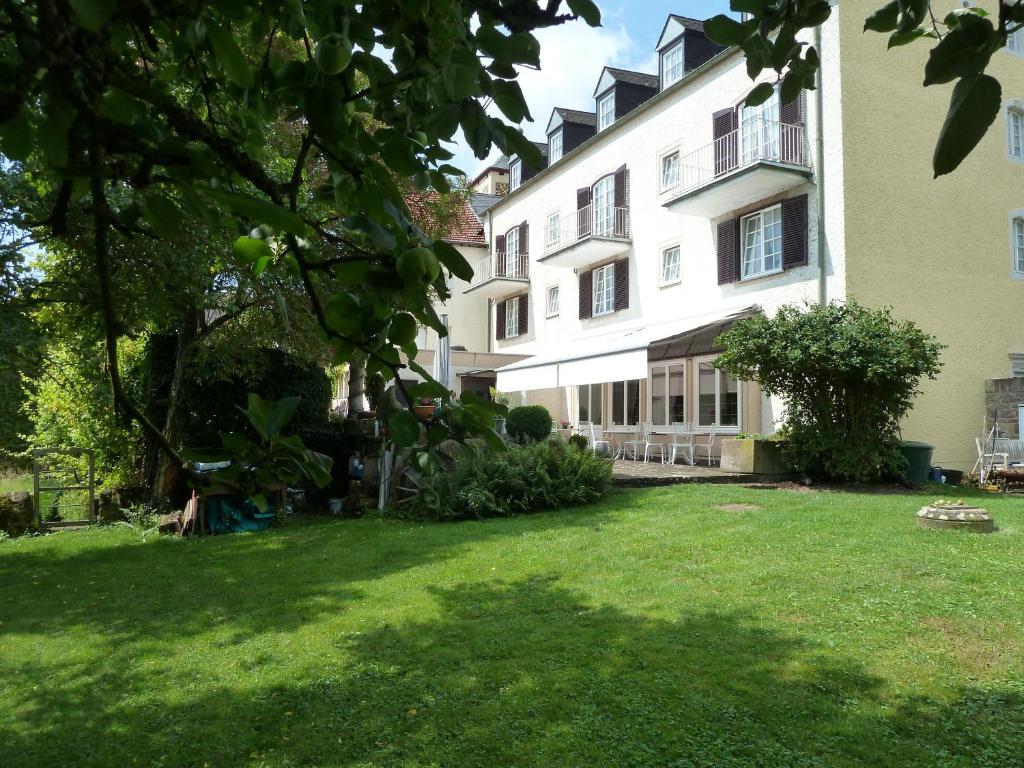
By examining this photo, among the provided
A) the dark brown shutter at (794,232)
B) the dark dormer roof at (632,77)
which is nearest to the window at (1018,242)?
the dark brown shutter at (794,232)

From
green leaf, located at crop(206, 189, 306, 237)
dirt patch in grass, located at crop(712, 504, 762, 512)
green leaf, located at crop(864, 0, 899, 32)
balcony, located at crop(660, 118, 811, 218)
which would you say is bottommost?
dirt patch in grass, located at crop(712, 504, 762, 512)

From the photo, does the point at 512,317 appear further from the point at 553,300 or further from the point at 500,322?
the point at 553,300

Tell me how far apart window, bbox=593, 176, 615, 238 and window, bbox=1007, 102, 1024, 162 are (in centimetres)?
880

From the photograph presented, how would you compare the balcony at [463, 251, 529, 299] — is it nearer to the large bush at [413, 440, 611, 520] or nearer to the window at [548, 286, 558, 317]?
the window at [548, 286, 558, 317]

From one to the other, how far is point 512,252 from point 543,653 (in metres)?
21.5

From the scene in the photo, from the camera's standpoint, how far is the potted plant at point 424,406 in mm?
1127

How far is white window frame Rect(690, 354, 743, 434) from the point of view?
14.7m

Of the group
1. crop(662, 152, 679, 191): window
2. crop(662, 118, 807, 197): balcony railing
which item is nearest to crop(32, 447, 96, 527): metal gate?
crop(662, 118, 807, 197): balcony railing

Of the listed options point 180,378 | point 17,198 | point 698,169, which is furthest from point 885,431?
point 17,198

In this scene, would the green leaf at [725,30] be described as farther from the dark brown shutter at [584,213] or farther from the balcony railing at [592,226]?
the dark brown shutter at [584,213]

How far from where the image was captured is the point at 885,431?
11273 mm

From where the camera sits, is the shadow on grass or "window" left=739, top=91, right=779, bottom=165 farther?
"window" left=739, top=91, right=779, bottom=165

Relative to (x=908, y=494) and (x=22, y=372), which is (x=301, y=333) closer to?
(x=22, y=372)

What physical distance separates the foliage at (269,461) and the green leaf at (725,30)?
113cm
